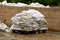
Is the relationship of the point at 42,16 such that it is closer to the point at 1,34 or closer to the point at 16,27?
the point at 16,27

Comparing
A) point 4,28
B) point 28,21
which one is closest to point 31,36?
point 28,21

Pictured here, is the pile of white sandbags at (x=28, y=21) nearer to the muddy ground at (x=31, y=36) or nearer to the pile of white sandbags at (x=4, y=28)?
the muddy ground at (x=31, y=36)

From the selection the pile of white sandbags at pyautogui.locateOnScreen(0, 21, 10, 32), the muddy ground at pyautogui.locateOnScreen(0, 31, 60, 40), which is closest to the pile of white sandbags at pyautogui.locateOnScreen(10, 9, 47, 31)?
the muddy ground at pyautogui.locateOnScreen(0, 31, 60, 40)

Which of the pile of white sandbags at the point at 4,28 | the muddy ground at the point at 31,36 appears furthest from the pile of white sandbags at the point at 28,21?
the pile of white sandbags at the point at 4,28

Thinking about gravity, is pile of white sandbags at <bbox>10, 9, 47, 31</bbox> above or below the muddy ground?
above

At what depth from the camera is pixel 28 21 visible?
422 centimetres

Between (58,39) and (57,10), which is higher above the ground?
(57,10)

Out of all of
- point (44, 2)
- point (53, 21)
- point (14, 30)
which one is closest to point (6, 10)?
point (14, 30)

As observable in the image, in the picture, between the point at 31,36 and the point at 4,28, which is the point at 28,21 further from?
the point at 4,28

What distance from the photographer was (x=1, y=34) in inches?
167

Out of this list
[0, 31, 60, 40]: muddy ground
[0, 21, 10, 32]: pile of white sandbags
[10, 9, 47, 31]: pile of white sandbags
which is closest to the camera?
[0, 31, 60, 40]: muddy ground

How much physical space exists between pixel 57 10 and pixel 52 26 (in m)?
0.32

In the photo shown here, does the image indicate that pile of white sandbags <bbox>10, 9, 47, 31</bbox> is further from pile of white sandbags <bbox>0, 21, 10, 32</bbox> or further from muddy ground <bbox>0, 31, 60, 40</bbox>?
pile of white sandbags <bbox>0, 21, 10, 32</bbox>

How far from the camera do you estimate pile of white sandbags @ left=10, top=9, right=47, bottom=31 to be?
4.21m
